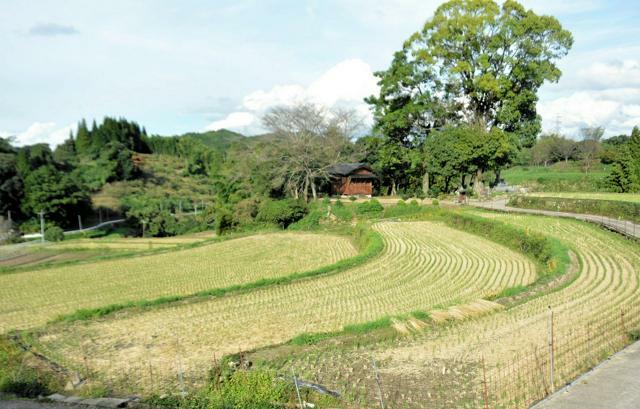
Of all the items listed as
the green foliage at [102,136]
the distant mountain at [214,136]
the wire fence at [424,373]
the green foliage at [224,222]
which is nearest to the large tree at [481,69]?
the green foliage at [224,222]

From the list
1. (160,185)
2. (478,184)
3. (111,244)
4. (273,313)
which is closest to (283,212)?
(111,244)

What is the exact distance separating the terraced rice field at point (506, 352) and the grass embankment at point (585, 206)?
12681 millimetres

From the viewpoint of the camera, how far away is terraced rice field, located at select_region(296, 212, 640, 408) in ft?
27.9

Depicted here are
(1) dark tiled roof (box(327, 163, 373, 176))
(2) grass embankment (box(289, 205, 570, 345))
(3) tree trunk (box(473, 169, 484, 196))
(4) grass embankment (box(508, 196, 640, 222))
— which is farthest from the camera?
(1) dark tiled roof (box(327, 163, 373, 176))

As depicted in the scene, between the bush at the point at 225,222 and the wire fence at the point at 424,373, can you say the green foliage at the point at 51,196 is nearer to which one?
the bush at the point at 225,222

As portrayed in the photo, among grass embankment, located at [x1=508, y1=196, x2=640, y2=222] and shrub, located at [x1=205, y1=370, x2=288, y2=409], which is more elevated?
grass embankment, located at [x1=508, y1=196, x2=640, y2=222]

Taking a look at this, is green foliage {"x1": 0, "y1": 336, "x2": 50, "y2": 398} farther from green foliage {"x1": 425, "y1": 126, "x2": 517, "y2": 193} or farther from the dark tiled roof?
the dark tiled roof

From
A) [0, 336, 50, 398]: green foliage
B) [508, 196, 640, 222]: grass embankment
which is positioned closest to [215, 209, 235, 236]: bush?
[508, 196, 640, 222]: grass embankment

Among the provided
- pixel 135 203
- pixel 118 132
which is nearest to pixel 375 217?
pixel 135 203

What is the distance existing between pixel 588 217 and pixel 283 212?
784 inches

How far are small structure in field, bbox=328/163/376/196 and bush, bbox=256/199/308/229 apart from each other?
7.89 m

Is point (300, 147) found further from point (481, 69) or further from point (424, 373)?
point (424, 373)

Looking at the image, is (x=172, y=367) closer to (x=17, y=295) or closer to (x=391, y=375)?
(x=391, y=375)

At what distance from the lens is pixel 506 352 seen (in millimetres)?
10234
